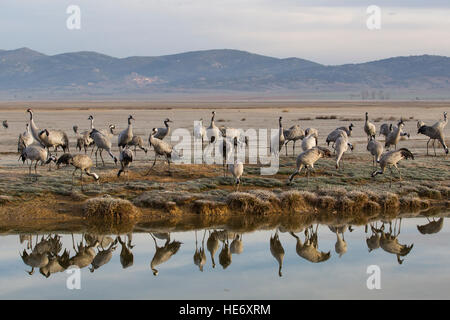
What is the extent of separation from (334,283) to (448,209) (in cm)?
744

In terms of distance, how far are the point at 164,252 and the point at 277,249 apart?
242cm

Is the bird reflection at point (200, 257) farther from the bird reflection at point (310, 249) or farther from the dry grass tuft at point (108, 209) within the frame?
the dry grass tuft at point (108, 209)

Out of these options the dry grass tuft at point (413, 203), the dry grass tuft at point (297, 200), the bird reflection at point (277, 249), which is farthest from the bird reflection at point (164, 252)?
the dry grass tuft at point (413, 203)

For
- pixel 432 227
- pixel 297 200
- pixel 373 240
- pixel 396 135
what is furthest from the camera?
pixel 396 135

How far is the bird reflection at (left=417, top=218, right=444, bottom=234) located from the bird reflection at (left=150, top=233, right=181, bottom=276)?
19.6ft

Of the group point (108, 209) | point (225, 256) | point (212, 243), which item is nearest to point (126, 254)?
point (212, 243)

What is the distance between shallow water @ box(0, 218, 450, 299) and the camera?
10977 millimetres

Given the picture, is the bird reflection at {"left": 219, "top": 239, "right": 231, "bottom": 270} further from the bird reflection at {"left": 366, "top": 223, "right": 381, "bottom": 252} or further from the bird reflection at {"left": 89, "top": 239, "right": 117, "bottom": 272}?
the bird reflection at {"left": 366, "top": 223, "right": 381, "bottom": 252}

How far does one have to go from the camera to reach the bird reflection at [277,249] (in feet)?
42.7

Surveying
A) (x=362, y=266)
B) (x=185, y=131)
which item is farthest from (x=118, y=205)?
(x=185, y=131)

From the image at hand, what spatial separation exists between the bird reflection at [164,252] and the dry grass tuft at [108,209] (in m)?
1.74

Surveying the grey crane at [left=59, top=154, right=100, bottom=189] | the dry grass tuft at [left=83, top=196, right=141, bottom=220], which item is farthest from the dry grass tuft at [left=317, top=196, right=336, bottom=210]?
the grey crane at [left=59, top=154, right=100, bottom=189]

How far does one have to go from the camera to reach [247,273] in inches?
479

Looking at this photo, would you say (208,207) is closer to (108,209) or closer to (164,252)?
(108,209)
